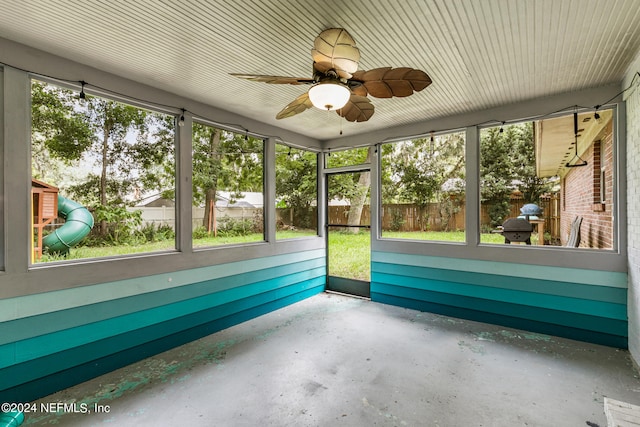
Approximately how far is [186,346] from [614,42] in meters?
4.52

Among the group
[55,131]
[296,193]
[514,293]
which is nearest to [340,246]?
[296,193]

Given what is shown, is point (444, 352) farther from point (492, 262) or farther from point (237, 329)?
point (237, 329)

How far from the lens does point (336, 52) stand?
1682mm

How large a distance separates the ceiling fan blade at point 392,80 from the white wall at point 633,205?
218 cm

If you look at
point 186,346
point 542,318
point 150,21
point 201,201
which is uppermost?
point 150,21

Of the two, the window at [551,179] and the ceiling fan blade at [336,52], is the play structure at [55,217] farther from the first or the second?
the window at [551,179]

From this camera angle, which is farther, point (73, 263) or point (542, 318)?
point (542, 318)

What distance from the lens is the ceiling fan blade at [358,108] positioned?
2.13m

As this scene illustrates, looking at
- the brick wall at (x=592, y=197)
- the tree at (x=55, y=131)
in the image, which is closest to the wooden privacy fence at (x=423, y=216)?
the brick wall at (x=592, y=197)

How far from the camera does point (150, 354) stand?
2807 millimetres

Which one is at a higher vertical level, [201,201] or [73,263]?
[201,201]

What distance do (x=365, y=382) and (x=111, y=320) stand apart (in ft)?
7.41

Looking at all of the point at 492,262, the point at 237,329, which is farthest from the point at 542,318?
the point at 237,329

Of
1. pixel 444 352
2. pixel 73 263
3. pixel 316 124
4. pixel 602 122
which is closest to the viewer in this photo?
pixel 73 263
